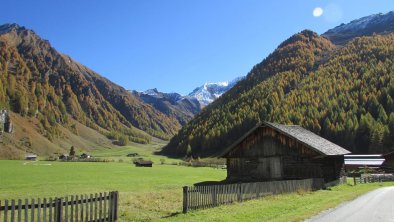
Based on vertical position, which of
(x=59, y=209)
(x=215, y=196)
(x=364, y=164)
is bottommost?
(x=215, y=196)

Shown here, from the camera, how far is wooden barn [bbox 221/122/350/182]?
48.8 metres

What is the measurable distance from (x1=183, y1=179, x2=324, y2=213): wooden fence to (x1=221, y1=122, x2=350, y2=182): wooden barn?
45.2 feet

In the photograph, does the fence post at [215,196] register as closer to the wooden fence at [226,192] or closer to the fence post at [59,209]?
the wooden fence at [226,192]

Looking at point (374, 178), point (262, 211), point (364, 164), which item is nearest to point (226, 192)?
point (262, 211)

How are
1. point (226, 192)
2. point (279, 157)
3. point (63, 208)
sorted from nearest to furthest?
point (63, 208)
point (226, 192)
point (279, 157)

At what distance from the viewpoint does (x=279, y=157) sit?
50.6m

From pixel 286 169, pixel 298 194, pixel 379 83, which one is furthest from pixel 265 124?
pixel 379 83

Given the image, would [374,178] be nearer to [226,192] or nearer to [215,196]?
[226,192]

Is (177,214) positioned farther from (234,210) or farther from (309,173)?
(309,173)

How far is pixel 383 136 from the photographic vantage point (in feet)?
446

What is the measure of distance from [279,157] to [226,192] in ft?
83.1

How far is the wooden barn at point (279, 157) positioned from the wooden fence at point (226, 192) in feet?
45.2

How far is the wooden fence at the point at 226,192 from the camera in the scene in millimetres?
23812

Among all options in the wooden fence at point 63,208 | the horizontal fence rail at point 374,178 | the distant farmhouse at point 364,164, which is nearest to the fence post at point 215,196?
the wooden fence at point 63,208
